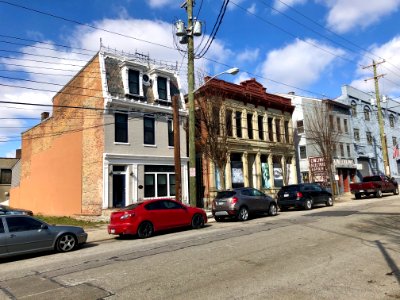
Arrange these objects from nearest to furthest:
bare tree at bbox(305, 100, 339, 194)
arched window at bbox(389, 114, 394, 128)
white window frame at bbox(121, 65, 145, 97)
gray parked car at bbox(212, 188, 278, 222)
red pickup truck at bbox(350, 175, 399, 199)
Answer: gray parked car at bbox(212, 188, 278, 222) → white window frame at bbox(121, 65, 145, 97) → red pickup truck at bbox(350, 175, 399, 199) → bare tree at bbox(305, 100, 339, 194) → arched window at bbox(389, 114, 394, 128)

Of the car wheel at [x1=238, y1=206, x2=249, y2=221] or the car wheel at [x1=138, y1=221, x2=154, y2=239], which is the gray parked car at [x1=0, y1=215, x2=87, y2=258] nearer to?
the car wheel at [x1=138, y1=221, x2=154, y2=239]

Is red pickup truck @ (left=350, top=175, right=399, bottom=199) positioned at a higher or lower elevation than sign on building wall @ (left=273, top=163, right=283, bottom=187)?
lower

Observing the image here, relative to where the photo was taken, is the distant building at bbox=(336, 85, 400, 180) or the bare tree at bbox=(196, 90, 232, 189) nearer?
the bare tree at bbox=(196, 90, 232, 189)

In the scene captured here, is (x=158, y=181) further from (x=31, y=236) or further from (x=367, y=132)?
(x=367, y=132)

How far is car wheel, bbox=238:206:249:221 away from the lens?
17.9 meters

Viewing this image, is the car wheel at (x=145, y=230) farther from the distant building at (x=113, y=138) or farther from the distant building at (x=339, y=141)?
the distant building at (x=339, y=141)

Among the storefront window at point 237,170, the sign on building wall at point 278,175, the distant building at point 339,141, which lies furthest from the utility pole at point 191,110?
the distant building at point 339,141

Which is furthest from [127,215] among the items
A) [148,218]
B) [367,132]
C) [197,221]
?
[367,132]

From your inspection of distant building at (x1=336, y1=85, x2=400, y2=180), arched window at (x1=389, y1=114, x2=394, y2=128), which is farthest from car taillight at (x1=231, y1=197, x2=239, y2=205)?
arched window at (x1=389, y1=114, x2=394, y2=128)

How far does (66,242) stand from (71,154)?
49.0 feet

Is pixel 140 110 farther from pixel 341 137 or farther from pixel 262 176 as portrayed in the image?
pixel 341 137

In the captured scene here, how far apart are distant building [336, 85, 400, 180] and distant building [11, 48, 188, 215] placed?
2607 centimetres

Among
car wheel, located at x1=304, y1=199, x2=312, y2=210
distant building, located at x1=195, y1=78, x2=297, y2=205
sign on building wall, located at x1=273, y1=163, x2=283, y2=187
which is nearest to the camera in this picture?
car wheel, located at x1=304, y1=199, x2=312, y2=210

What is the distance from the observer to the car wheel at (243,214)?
1786 centimetres
